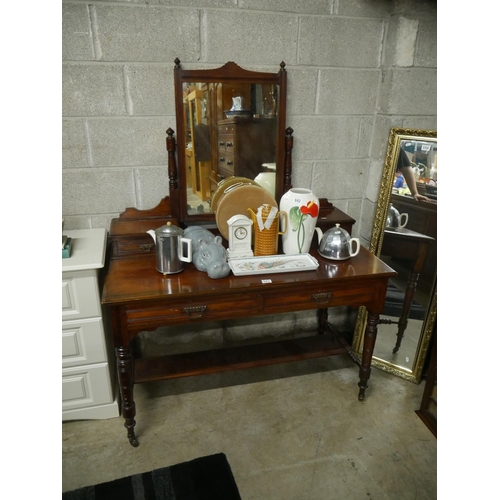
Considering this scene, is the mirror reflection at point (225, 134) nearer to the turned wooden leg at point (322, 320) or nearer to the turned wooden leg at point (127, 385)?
the turned wooden leg at point (127, 385)

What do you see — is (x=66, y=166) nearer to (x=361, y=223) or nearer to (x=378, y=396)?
(x=361, y=223)

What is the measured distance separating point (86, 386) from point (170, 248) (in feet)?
2.48

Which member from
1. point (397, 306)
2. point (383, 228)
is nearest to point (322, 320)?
point (397, 306)

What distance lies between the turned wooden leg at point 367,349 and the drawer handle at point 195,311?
74 cm

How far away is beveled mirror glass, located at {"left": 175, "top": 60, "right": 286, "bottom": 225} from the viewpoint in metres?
1.66

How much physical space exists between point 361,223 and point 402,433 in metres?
1.05

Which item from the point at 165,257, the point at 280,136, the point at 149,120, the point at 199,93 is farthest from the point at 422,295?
the point at 149,120

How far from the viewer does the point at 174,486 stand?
147cm

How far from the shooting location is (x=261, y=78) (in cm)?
171

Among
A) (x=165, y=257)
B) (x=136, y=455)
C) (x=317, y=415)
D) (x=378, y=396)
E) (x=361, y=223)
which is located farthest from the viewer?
(x=361, y=223)

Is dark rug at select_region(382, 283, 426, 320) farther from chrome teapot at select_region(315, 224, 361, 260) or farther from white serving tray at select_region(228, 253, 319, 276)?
white serving tray at select_region(228, 253, 319, 276)

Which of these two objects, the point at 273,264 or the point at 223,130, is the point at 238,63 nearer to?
the point at 223,130

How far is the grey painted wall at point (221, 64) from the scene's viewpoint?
1.60 m

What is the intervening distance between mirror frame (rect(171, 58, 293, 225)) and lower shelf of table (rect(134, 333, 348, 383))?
2.07ft
